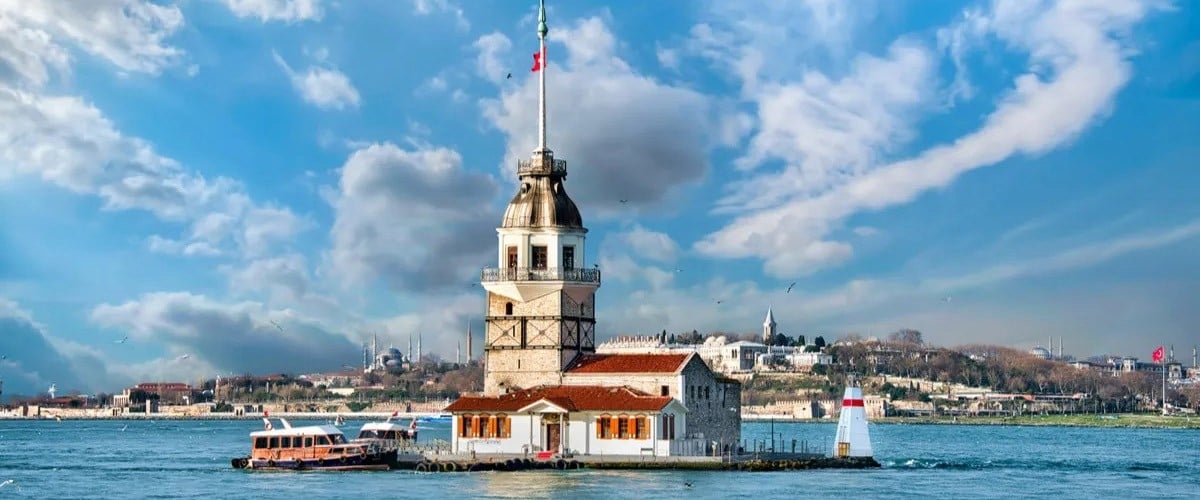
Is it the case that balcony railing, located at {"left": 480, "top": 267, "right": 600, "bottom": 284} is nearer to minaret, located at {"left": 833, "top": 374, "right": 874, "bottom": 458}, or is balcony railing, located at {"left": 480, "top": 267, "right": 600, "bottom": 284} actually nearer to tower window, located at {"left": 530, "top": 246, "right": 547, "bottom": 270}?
tower window, located at {"left": 530, "top": 246, "right": 547, "bottom": 270}

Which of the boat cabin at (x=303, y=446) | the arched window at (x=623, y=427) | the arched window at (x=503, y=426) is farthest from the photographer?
the boat cabin at (x=303, y=446)

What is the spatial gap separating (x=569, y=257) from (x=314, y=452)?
12.4 m

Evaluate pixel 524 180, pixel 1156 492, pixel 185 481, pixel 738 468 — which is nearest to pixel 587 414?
pixel 738 468

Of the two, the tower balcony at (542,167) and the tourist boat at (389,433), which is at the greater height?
the tower balcony at (542,167)

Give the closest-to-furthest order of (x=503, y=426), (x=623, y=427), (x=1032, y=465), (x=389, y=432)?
(x=623, y=427)
(x=503, y=426)
(x=389, y=432)
(x=1032, y=465)

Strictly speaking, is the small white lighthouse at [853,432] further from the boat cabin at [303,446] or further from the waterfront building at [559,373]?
the boat cabin at [303,446]

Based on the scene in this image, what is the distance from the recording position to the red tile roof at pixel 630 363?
6912 centimetres

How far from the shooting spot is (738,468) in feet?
226

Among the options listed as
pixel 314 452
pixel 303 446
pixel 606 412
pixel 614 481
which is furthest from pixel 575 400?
Answer: pixel 303 446

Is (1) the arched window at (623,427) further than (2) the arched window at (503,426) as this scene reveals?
No

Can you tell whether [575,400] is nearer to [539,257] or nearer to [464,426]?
[464,426]

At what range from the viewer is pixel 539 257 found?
72375mm

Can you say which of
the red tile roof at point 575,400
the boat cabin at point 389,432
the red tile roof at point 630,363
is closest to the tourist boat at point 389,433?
the boat cabin at point 389,432

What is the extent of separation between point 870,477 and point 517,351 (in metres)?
14.4
